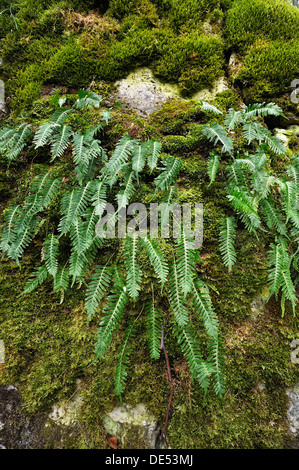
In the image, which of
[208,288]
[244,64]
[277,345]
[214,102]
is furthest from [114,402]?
[244,64]

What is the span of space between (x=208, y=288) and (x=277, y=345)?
2.18ft

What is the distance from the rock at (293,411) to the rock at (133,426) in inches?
36.6

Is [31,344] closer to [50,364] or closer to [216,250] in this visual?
[50,364]

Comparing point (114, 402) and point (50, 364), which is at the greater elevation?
point (50, 364)

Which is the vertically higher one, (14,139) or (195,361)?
(14,139)

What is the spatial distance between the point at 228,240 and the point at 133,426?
1533 millimetres

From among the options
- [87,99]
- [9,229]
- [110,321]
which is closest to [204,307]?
[110,321]

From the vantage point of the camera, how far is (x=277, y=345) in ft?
6.07

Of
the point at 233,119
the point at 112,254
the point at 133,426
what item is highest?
the point at 233,119

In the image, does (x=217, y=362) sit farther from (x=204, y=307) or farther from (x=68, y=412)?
(x=68, y=412)

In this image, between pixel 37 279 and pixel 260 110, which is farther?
pixel 260 110

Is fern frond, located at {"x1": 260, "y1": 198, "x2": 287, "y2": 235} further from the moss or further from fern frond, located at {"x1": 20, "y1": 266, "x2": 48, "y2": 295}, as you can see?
fern frond, located at {"x1": 20, "y1": 266, "x2": 48, "y2": 295}

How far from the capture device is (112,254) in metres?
2.07
